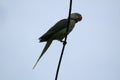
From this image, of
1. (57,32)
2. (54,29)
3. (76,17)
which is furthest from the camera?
(76,17)

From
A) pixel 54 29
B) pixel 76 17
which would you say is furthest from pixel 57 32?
pixel 76 17

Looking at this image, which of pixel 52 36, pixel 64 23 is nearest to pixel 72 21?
pixel 64 23

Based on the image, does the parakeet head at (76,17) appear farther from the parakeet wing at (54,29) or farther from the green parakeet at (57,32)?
the parakeet wing at (54,29)

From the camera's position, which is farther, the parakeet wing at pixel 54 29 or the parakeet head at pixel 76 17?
the parakeet head at pixel 76 17

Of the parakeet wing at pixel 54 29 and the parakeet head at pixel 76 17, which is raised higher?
the parakeet head at pixel 76 17

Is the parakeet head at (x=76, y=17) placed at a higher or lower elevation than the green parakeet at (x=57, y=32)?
higher

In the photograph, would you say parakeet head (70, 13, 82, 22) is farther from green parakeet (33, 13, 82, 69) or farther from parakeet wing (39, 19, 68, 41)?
parakeet wing (39, 19, 68, 41)

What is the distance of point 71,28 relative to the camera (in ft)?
21.5

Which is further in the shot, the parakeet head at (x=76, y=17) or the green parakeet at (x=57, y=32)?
the parakeet head at (x=76, y=17)

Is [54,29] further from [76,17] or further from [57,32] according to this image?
[76,17]

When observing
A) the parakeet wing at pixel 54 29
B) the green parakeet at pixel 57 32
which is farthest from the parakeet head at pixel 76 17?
the parakeet wing at pixel 54 29

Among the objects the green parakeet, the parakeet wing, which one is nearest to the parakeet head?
the green parakeet

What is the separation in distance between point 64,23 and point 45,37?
29.7 inches

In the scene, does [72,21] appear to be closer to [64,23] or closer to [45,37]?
[64,23]
